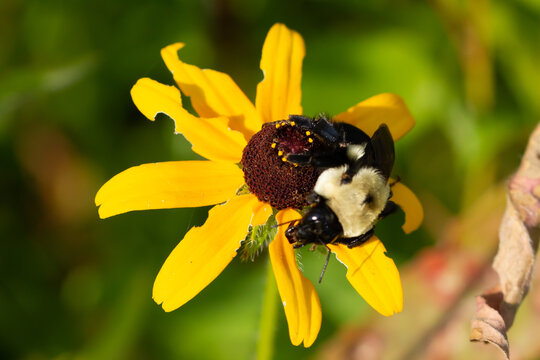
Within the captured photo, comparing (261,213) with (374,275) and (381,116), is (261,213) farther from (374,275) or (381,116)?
(381,116)

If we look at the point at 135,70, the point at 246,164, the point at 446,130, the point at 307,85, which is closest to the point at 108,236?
the point at 135,70

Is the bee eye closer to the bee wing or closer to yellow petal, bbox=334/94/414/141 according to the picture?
the bee wing

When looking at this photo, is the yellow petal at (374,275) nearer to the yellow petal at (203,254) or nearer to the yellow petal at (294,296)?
the yellow petal at (294,296)

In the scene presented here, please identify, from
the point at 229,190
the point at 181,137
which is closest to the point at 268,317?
the point at 229,190

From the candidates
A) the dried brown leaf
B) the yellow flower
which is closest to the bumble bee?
the yellow flower

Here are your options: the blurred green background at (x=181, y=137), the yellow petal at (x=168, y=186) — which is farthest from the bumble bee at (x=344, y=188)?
the blurred green background at (x=181, y=137)

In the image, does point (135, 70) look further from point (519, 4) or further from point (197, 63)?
point (519, 4)
